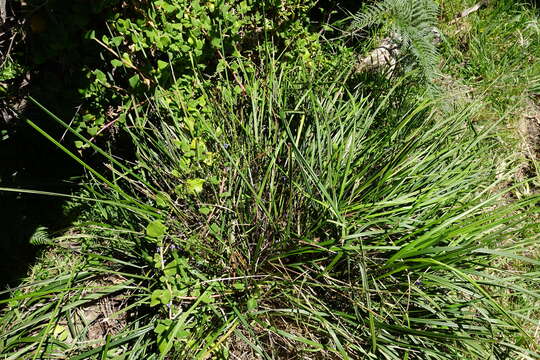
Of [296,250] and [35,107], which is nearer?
[296,250]

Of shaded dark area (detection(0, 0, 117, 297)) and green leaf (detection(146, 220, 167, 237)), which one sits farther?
shaded dark area (detection(0, 0, 117, 297))

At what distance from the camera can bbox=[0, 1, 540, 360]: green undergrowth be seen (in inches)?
65.4

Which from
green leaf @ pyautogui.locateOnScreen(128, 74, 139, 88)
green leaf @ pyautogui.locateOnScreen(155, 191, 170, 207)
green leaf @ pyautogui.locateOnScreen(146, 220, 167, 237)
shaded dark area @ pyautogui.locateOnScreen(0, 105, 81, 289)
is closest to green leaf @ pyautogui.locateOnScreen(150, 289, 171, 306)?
green leaf @ pyautogui.locateOnScreen(146, 220, 167, 237)

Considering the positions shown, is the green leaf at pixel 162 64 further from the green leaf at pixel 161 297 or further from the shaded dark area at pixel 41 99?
the green leaf at pixel 161 297

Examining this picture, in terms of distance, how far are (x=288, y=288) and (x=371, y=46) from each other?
1989 millimetres

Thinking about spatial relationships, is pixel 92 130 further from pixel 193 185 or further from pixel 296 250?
pixel 296 250

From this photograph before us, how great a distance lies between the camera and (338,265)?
197 cm

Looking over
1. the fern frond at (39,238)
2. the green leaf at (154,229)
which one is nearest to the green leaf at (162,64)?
the green leaf at (154,229)

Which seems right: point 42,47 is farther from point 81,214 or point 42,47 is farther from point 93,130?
point 81,214

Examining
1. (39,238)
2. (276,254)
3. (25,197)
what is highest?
(25,197)

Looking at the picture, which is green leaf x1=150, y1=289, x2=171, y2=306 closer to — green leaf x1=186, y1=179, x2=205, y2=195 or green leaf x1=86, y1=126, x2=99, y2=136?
green leaf x1=186, y1=179, x2=205, y2=195

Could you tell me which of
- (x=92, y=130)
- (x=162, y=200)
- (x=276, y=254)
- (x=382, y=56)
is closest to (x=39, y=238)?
(x=92, y=130)

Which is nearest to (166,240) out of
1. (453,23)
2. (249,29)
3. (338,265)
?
(338,265)

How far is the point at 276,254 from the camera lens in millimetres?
1910
